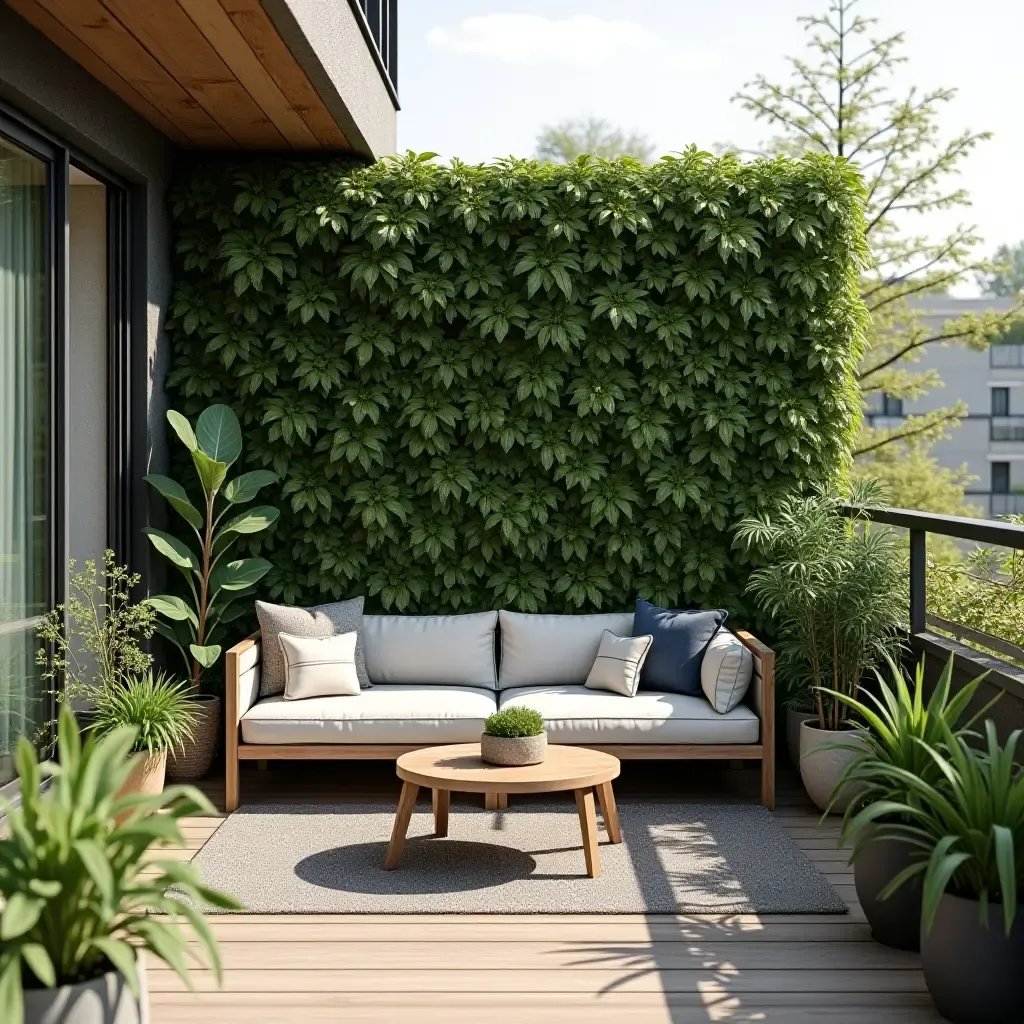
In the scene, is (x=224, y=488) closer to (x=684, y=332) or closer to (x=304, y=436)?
(x=304, y=436)

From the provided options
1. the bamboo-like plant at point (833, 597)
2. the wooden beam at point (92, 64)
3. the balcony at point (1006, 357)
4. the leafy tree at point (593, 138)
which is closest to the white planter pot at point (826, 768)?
the bamboo-like plant at point (833, 597)

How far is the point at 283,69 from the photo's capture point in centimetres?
468

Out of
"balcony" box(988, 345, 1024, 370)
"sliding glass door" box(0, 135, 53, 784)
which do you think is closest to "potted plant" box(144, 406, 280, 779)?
"sliding glass door" box(0, 135, 53, 784)

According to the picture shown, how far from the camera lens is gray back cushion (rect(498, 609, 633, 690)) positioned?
5715 mm

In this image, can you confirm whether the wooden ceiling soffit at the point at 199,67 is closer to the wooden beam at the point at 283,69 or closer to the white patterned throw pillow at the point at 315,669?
the wooden beam at the point at 283,69

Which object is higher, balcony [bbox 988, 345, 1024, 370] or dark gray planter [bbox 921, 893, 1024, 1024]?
balcony [bbox 988, 345, 1024, 370]

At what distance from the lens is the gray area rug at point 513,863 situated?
13.0 ft

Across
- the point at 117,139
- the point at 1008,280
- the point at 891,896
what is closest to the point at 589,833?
the point at 891,896

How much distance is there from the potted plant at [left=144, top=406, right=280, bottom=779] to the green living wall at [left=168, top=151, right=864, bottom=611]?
0.24m

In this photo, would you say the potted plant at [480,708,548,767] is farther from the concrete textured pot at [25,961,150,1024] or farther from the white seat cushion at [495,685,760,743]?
the concrete textured pot at [25,961,150,1024]

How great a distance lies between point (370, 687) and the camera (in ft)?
18.5

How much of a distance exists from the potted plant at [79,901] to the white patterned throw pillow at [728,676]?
125 inches

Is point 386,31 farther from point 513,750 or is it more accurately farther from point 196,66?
point 513,750

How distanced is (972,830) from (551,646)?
2.89 meters
